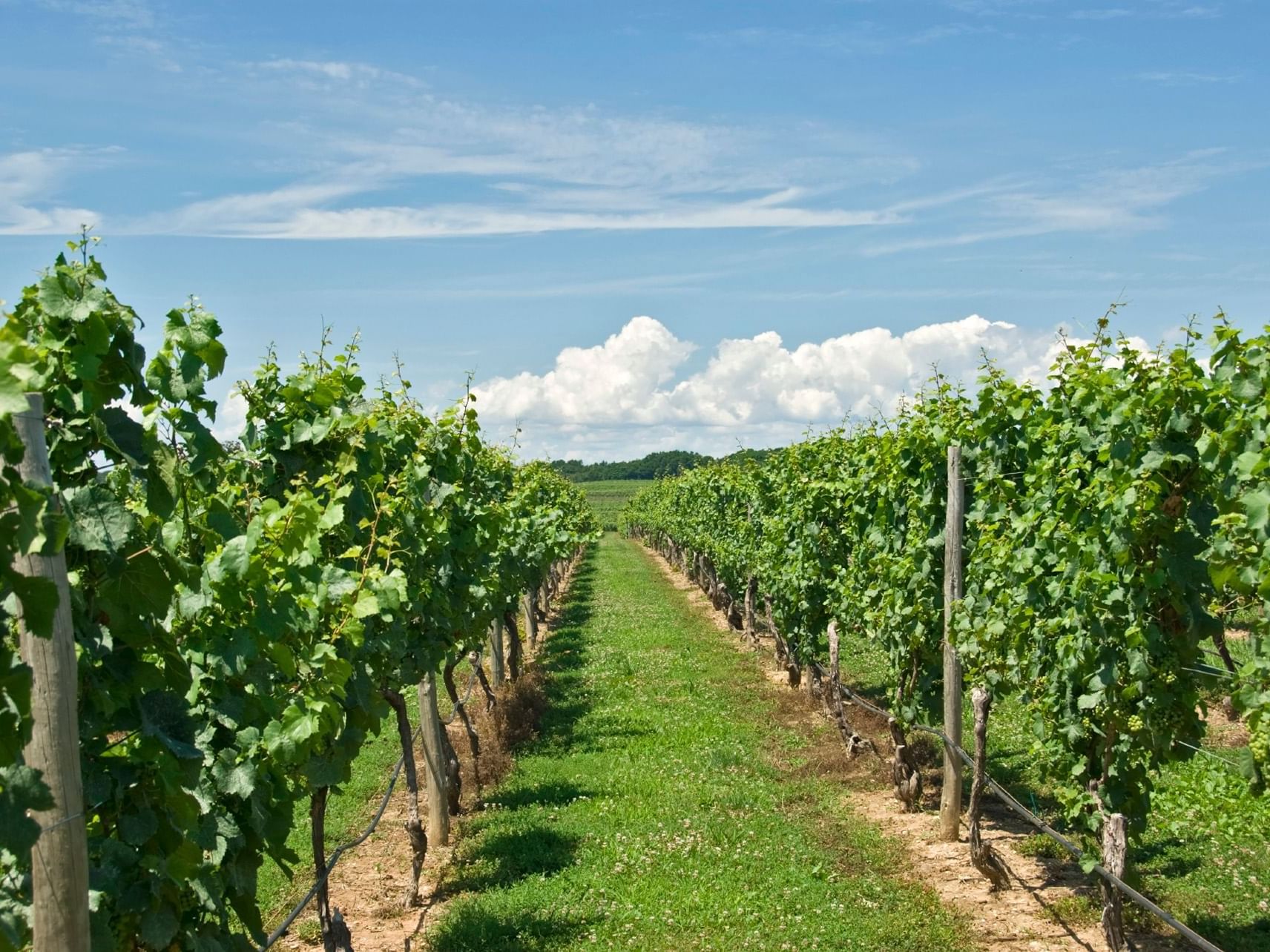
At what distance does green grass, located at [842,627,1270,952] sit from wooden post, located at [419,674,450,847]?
4.56 metres

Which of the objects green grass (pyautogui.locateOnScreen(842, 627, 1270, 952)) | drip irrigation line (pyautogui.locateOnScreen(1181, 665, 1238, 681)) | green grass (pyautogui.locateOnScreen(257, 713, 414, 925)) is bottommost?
green grass (pyautogui.locateOnScreen(257, 713, 414, 925))

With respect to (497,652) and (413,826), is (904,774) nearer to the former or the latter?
(413,826)

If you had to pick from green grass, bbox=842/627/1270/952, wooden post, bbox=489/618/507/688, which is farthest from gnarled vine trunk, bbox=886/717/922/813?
wooden post, bbox=489/618/507/688

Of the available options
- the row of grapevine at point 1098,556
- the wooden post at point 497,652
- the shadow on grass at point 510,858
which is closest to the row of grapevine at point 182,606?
the shadow on grass at point 510,858

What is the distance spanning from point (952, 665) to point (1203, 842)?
2.12 meters

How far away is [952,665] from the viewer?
8914 millimetres

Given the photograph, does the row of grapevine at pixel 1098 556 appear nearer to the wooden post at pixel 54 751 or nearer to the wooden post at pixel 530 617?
the wooden post at pixel 54 751

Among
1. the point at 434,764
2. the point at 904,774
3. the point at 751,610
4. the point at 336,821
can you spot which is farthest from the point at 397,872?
the point at 751,610

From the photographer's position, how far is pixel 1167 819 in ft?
27.9

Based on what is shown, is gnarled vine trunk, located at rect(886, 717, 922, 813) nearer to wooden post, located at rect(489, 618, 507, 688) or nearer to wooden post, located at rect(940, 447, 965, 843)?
wooden post, located at rect(940, 447, 965, 843)

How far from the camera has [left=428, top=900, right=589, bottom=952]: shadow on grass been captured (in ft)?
22.5

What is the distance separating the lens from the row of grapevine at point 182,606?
2.72 metres

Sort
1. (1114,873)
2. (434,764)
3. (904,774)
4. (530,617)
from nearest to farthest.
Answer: (1114,873), (434,764), (904,774), (530,617)

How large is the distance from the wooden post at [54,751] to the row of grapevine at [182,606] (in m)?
0.07
